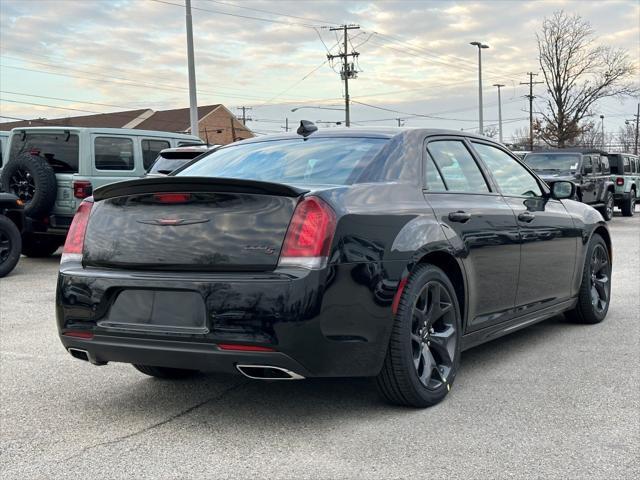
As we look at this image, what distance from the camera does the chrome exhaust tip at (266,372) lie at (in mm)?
3473

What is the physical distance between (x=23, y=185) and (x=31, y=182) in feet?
0.52

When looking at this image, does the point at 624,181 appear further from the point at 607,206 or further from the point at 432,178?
the point at 432,178

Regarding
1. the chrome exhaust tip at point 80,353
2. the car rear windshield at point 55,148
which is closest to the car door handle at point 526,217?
the chrome exhaust tip at point 80,353

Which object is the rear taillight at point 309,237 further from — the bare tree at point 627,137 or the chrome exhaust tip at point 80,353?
the bare tree at point 627,137

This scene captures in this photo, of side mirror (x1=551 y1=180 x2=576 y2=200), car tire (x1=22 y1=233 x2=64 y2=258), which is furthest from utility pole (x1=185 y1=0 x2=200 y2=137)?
side mirror (x1=551 y1=180 x2=576 y2=200)

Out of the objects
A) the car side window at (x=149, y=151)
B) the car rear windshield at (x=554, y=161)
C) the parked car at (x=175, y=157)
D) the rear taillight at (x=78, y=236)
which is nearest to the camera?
the rear taillight at (x=78, y=236)

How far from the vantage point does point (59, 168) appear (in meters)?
11.0

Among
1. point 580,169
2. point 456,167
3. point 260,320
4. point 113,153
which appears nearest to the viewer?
point 260,320

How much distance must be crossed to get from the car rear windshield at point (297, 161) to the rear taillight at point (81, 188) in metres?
6.26

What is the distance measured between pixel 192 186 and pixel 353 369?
1158 mm

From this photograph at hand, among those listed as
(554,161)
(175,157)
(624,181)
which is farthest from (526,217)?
(624,181)

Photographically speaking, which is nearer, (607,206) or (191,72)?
(607,206)

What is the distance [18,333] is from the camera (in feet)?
20.2

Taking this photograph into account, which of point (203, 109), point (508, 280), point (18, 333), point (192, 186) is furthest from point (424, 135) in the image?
point (203, 109)
